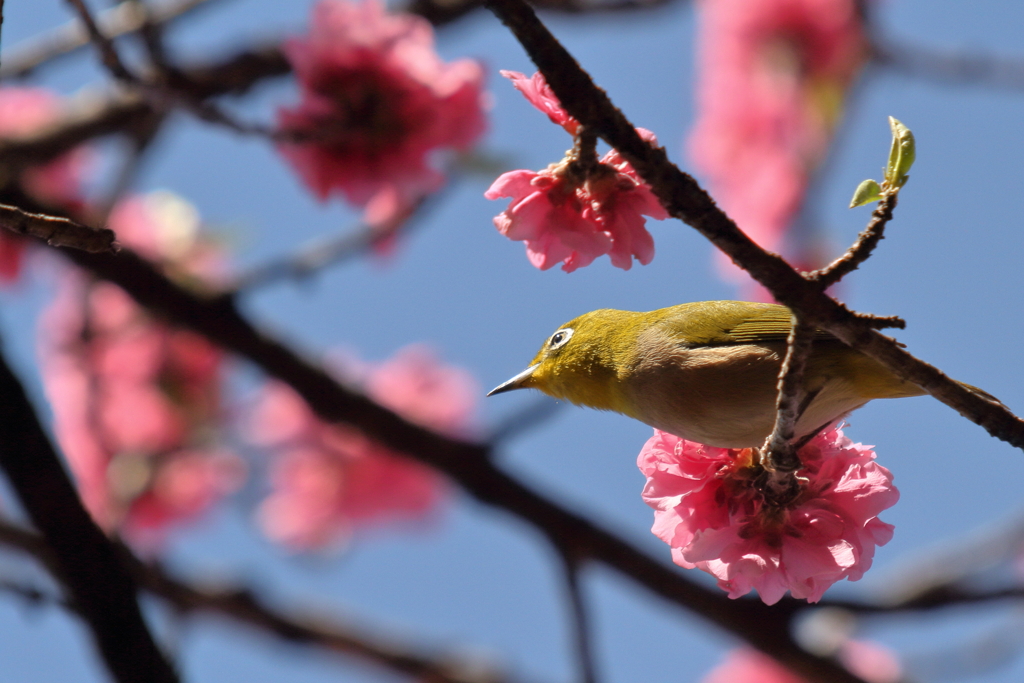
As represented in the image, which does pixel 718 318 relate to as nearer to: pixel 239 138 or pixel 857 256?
pixel 857 256

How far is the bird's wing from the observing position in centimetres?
226

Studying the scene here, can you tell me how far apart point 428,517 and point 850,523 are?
4.68m

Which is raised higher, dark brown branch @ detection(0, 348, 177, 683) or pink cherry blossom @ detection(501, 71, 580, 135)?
pink cherry blossom @ detection(501, 71, 580, 135)

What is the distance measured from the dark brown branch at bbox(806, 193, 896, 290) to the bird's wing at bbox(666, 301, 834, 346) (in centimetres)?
87

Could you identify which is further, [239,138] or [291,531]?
[291,531]

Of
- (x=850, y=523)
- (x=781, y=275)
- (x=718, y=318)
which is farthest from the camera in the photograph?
(x=718, y=318)

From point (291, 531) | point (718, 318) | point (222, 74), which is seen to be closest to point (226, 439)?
point (291, 531)

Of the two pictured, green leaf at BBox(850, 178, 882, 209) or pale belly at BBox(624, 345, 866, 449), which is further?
pale belly at BBox(624, 345, 866, 449)

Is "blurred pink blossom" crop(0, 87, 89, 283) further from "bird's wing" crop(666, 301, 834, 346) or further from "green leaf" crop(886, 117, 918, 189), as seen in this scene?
"green leaf" crop(886, 117, 918, 189)

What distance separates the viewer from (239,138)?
2473 mm

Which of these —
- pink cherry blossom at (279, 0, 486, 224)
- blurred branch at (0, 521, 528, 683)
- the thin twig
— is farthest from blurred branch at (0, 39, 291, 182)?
the thin twig

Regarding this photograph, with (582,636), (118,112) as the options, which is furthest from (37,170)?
(582,636)

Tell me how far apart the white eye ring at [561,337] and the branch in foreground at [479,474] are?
4.98ft

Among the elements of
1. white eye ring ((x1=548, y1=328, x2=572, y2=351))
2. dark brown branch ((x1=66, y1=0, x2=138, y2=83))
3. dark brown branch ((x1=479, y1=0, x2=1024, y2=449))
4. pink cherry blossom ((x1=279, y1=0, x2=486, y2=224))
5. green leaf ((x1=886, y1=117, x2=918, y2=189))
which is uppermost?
pink cherry blossom ((x1=279, y1=0, x2=486, y2=224))
